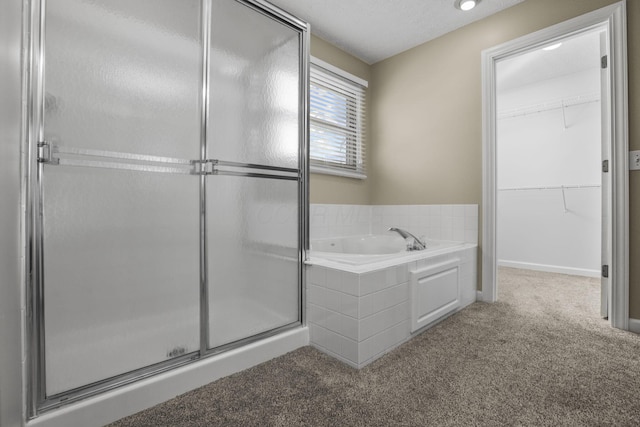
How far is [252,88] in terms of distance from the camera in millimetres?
1586

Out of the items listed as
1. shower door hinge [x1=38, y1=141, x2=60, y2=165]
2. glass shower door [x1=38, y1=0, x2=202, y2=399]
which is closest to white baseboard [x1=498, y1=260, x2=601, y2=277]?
glass shower door [x1=38, y1=0, x2=202, y2=399]

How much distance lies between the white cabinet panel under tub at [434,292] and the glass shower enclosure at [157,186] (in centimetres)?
68

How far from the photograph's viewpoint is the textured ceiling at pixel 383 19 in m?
2.35

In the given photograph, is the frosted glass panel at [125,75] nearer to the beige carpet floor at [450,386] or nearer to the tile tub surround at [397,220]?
the beige carpet floor at [450,386]

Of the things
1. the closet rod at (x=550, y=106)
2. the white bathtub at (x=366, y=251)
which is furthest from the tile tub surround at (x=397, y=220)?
the closet rod at (x=550, y=106)

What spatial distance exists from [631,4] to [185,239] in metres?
2.96

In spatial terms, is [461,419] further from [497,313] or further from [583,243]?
[583,243]

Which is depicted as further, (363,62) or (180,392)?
(363,62)

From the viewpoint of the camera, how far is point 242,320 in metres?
1.53

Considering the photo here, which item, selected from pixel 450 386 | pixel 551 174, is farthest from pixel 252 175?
pixel 551 174

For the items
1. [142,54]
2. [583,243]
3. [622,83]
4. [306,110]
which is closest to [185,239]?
[142,54]

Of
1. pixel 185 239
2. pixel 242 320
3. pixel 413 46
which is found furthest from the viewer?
pixel 413 46

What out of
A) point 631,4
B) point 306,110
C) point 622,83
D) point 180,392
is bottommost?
point 180,392

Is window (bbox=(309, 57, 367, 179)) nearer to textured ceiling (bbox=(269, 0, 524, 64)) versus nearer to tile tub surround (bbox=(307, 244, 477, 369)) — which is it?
textured ceiling (bbox=(269, 0, 524, 64))
